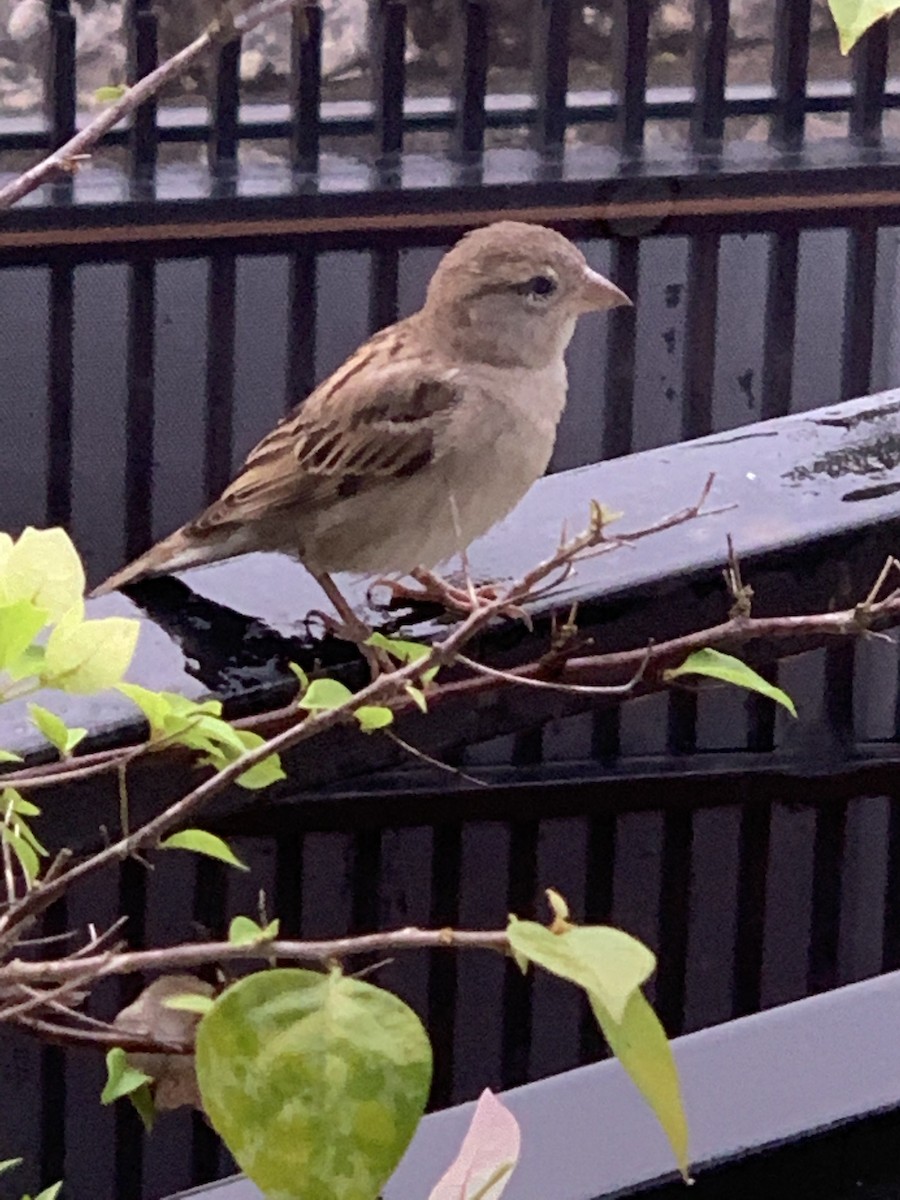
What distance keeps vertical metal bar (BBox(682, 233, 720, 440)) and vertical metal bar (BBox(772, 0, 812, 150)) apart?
0.16 meters

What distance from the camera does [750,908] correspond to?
7.00ft

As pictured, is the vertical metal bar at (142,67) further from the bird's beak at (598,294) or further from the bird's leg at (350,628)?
the bird's leg at (350,628)

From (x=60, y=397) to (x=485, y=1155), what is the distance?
68.1 inches

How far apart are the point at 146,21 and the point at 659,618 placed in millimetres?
1375

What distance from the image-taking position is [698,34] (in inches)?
83.4

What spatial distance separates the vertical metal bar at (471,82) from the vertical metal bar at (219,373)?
1.00 feet

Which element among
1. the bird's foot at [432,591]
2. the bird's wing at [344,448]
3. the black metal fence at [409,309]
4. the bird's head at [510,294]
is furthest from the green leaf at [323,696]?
the black metal fence at [409,309]

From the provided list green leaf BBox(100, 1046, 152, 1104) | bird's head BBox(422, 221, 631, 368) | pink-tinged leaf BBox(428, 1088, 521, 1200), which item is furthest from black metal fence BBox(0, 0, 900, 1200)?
pink-tinged leaf BBox(428, 1088, 521, 1200)

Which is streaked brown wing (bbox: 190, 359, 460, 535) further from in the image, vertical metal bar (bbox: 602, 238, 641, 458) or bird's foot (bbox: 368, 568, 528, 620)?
vertical metal bar (bbox: 602, 238, 641, 458)

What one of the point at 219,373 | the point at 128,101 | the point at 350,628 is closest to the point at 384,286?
the point at 219,373

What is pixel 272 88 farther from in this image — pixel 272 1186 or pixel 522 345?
pixel 272 1186

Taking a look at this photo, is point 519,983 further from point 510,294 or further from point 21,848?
point 21,848

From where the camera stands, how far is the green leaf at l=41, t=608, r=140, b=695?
43 cm

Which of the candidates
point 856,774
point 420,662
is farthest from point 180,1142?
point 420,662
